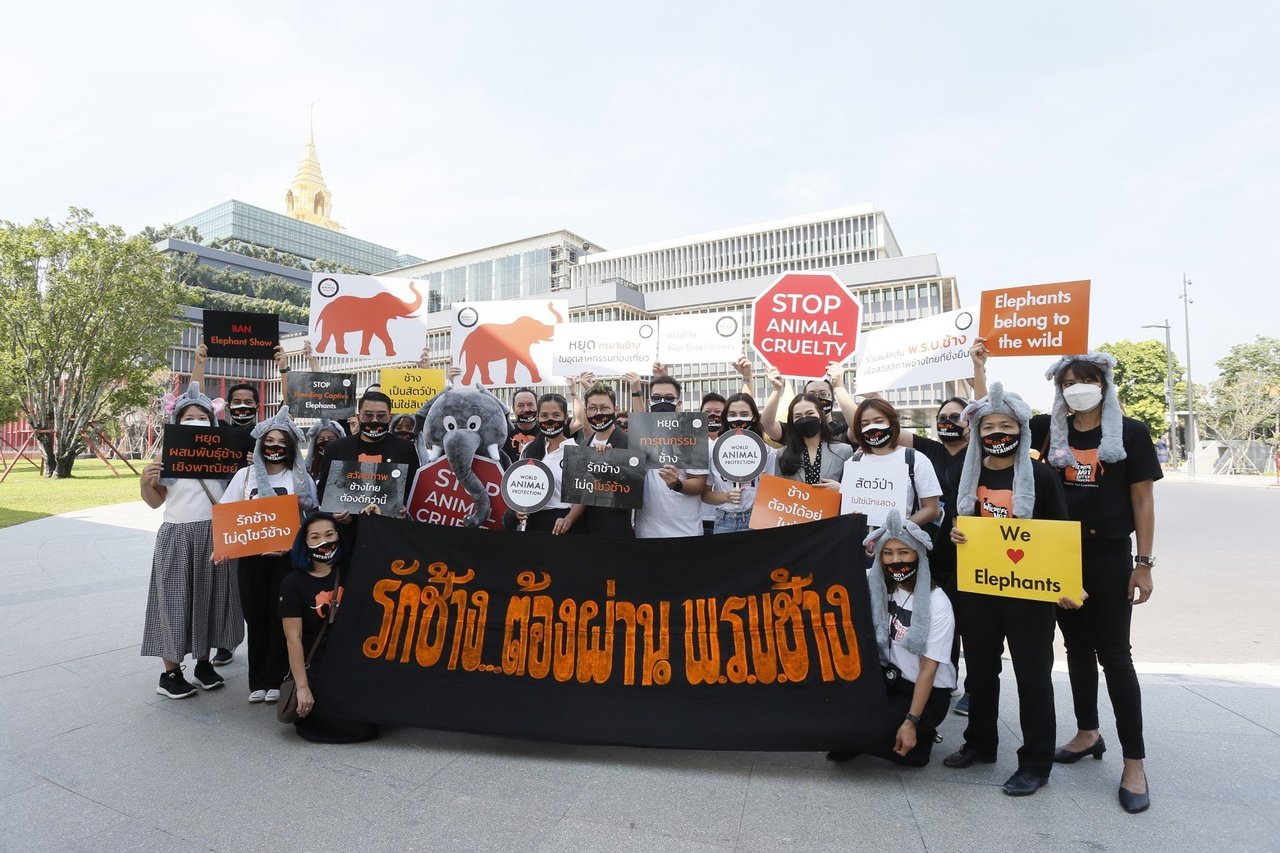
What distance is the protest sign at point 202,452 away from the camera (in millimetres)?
4480

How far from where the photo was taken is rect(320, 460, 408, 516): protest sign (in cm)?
419

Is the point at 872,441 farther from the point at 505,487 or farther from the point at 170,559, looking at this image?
the point at 170,559

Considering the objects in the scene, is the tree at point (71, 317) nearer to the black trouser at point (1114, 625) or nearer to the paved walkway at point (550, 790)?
the paved walkway at point (550, 790)

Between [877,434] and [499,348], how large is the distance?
175 inches

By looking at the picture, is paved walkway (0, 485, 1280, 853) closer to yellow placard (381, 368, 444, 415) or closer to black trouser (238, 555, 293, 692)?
black trouser (238, 555, 293, 692)

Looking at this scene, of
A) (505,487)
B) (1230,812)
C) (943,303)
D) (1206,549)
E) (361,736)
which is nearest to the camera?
(1230,812)

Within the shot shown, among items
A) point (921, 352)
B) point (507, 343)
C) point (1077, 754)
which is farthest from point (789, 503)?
point (507, 343)

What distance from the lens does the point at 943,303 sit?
66500 mm

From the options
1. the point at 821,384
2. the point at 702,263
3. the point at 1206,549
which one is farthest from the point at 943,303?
the point at 821,384

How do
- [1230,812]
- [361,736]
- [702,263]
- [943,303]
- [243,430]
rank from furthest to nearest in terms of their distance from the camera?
[702,263] < [943,303] < [243,430] < [361,736] < [1230,812]

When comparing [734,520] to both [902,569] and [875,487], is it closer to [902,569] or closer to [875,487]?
[875,487]

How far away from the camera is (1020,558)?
3.17 meters

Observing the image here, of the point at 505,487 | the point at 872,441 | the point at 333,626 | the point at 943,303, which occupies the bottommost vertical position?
the point at 333,626

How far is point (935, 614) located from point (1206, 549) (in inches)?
402
